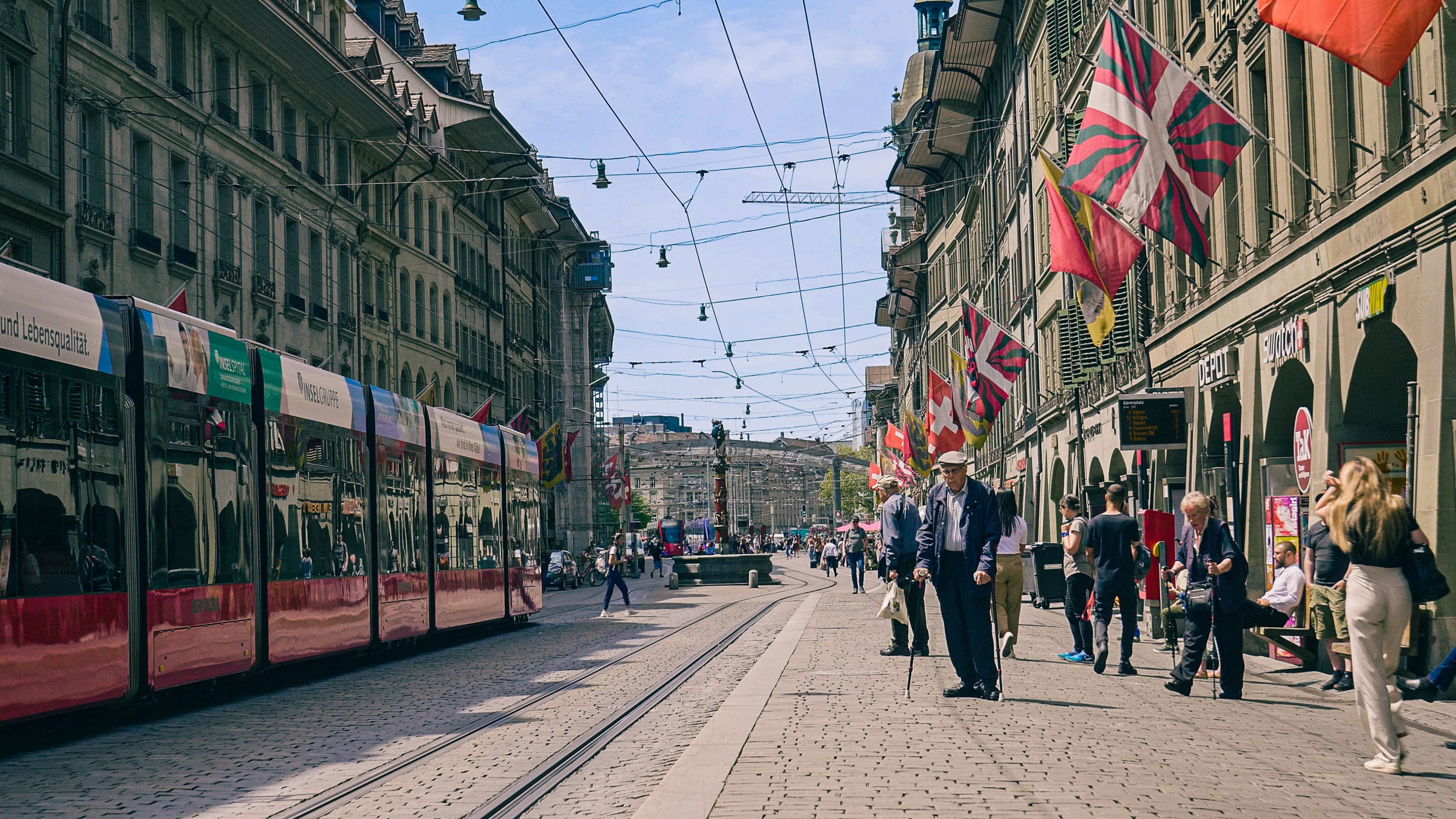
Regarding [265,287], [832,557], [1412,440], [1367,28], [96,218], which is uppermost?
[96,218]

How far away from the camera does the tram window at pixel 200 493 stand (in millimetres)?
12703

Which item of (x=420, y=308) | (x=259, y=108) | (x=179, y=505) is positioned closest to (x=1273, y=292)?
(x=179, y=505)

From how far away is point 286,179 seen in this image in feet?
129

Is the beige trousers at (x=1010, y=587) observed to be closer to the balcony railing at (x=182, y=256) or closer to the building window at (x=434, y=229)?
the balcony railing at (x=182, y=256)

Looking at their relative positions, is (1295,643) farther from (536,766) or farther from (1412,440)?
(536,766)

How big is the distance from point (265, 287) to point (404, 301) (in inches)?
557

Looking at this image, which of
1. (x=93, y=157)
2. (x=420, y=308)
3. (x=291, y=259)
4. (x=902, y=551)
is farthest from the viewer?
(x=420, y=308)

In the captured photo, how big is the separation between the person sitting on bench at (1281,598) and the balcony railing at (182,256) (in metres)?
23.8

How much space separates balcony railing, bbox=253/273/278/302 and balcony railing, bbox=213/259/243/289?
791 mm

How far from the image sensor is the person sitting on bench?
507 inches

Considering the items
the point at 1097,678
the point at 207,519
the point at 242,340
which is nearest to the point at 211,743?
the point at 207,519

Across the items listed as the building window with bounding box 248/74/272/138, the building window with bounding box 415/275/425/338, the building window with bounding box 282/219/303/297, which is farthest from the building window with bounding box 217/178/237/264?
the building window with bounding box 415/275/425/338

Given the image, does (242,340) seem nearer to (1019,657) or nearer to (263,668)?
(263,668)

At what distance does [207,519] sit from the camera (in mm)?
13586
